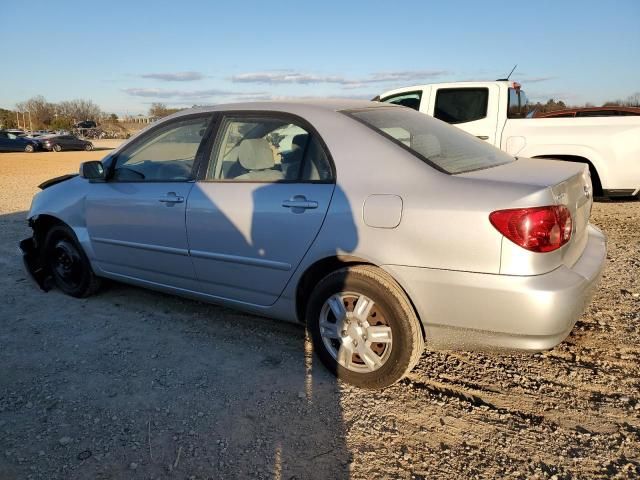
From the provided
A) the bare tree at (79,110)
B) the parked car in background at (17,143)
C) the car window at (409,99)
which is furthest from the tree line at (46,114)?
the car window at (409,99)

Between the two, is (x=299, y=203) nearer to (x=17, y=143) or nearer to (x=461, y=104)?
(x=461, y=104)

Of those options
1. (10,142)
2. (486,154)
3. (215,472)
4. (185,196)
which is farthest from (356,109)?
(10,142)

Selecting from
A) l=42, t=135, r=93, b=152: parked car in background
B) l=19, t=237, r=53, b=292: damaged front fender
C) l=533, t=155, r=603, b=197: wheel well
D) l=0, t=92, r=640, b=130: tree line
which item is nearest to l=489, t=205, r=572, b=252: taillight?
l=19, t=237, r=53, b=292: damaged front fender

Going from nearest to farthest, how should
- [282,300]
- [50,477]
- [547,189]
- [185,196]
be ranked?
1. [50,477]
2. [547,189]
3. [282,300]
4. [185,196]

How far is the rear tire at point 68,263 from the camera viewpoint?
450cm

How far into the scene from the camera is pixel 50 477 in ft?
7.69

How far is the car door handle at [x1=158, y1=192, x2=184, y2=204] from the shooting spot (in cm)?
363

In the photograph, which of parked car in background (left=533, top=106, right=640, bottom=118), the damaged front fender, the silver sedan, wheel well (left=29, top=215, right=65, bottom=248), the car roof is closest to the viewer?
the silver sedan

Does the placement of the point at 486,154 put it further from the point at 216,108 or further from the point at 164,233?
the point at 164,233

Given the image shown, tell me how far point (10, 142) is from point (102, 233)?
31.4 meters

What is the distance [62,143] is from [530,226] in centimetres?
3355

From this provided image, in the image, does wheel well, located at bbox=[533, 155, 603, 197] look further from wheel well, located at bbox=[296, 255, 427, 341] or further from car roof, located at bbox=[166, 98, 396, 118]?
wheel well, located at bbox=[296, 255, 427, 341]

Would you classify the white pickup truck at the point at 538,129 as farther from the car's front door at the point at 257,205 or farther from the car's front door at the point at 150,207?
the car's front door at the point at 150,207

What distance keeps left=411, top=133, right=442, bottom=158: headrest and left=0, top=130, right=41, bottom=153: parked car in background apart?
32.7 m
